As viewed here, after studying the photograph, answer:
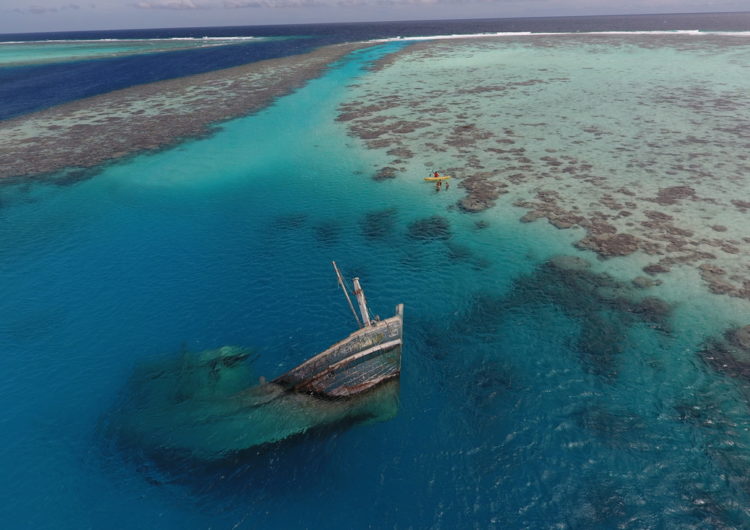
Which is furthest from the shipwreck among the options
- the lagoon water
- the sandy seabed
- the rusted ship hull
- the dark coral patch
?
the sandy seabed

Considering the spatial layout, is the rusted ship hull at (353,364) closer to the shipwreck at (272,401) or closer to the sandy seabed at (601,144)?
the shipwreck at (272,401)

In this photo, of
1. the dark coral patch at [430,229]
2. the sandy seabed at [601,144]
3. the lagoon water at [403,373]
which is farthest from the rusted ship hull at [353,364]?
the sandy seabed at [601,144]

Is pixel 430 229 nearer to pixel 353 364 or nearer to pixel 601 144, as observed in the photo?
pixel 353 364

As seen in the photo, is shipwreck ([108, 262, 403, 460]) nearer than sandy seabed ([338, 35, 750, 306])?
Yes

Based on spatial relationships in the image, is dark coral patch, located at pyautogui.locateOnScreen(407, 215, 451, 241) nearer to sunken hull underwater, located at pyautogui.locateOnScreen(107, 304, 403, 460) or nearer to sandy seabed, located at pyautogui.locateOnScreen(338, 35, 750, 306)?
sandy seabed, located at pyautogui.locateOnScreen(338, 35, 750, 306)

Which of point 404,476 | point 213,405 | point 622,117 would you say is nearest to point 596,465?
point 404,476
